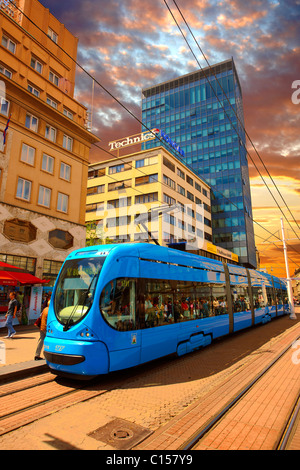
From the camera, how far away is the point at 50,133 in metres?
23.1

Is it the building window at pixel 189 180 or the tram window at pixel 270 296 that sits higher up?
the building window at pixel 189 180

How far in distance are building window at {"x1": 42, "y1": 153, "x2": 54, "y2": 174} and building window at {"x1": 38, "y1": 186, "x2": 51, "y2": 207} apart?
1636mm

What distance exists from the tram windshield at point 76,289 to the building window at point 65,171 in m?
18.2

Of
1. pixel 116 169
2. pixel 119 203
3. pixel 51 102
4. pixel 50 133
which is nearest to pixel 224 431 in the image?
pixel 50 133

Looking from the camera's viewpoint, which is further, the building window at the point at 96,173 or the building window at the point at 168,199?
the building window at the point at 96,173

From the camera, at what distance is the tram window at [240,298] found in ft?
45.5

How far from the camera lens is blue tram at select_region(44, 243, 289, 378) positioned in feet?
20.5

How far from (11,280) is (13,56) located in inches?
671

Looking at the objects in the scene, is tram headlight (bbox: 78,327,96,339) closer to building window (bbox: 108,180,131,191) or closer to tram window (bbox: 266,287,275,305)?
tram window (bbox: 266,287,275,305)

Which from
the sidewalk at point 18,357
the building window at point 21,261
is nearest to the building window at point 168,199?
the building window at point 21,261

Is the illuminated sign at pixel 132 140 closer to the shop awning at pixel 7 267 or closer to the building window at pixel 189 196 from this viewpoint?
the building window at pixel 189 196

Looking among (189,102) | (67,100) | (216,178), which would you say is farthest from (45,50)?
(189,102)

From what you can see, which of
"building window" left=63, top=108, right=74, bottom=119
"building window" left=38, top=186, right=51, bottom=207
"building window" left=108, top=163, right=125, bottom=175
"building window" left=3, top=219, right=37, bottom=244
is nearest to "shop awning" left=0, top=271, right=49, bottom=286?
"building window" left=3, top=219, right=37, bottom=244

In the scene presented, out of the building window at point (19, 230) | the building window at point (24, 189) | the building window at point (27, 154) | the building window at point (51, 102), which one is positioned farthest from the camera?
the building window at point (51, 102)
